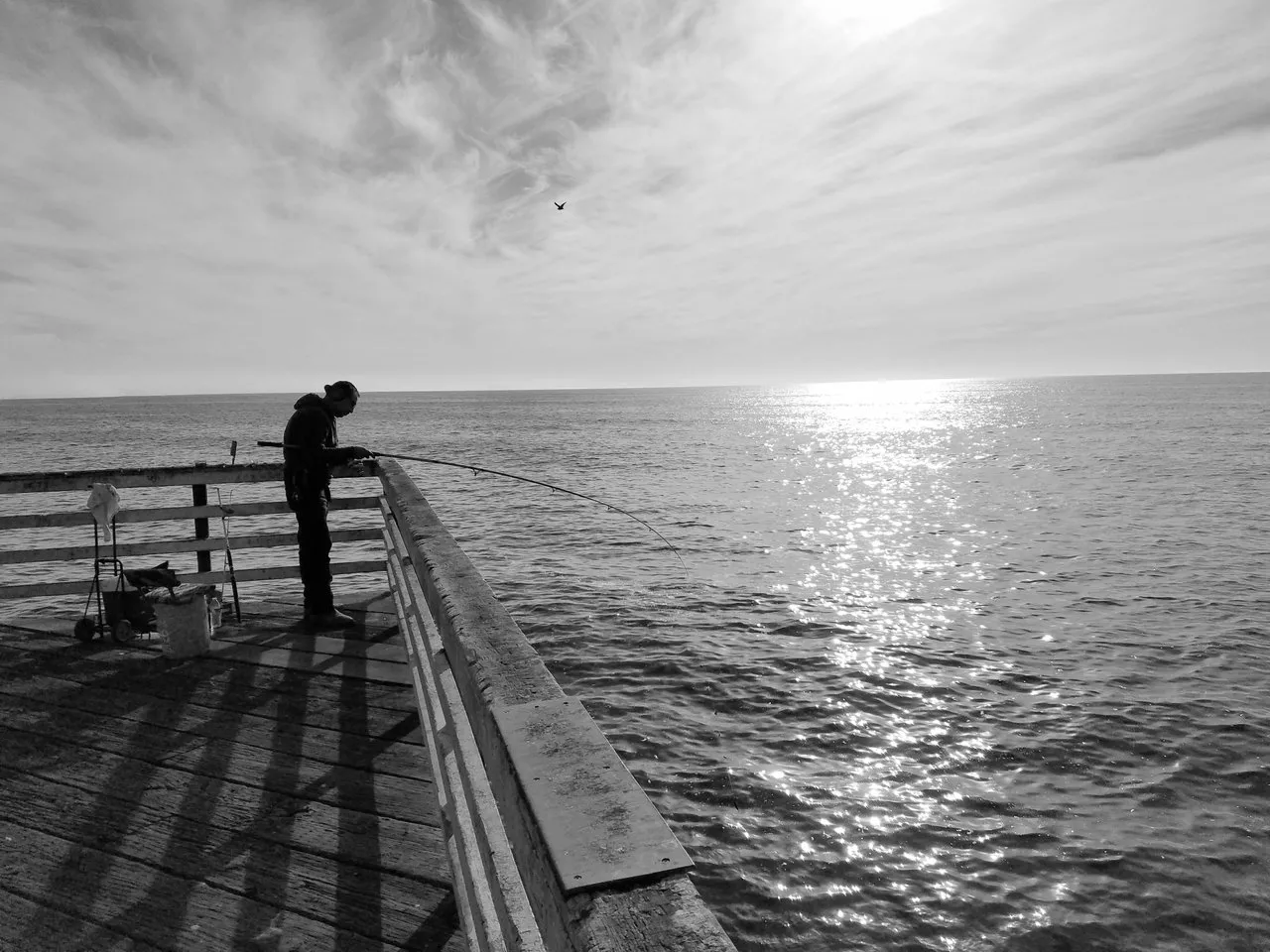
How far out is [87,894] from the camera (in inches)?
116

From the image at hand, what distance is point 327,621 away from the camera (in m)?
6.33

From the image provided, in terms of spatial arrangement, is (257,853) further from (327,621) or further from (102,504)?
(102,504)

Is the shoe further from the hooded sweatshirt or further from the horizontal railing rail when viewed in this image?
the hooded sweatshirt

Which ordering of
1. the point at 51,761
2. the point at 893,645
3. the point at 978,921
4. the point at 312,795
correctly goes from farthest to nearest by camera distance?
the point at 893,645
the point at 978,921
the point at 51,761
the point at 312,795

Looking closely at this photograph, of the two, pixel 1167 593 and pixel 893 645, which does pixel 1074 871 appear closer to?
pixel 893 645

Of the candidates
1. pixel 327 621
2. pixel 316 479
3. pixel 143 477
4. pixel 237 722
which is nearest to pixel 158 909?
pixel 237 722

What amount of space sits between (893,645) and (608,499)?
19295 millimetres

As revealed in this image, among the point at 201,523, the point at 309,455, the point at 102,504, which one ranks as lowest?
the point at 201,523

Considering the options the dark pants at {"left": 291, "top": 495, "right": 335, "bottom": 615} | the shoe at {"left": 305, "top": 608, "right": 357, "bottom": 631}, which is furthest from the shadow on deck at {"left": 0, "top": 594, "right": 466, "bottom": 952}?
the dark pants at {"left": 291, "top": 495, "right": 335, "bottom": 615}

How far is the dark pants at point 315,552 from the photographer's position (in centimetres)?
618

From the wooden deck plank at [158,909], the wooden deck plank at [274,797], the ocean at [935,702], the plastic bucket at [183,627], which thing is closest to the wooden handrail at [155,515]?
the plastic bucket at [183,627]

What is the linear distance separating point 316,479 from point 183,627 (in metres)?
1.43

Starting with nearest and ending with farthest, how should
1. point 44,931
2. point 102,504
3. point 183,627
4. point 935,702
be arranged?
point 44,931 < point 183,627 < point 102,504 < point 935,702

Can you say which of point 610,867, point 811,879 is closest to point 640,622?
point 811,879
